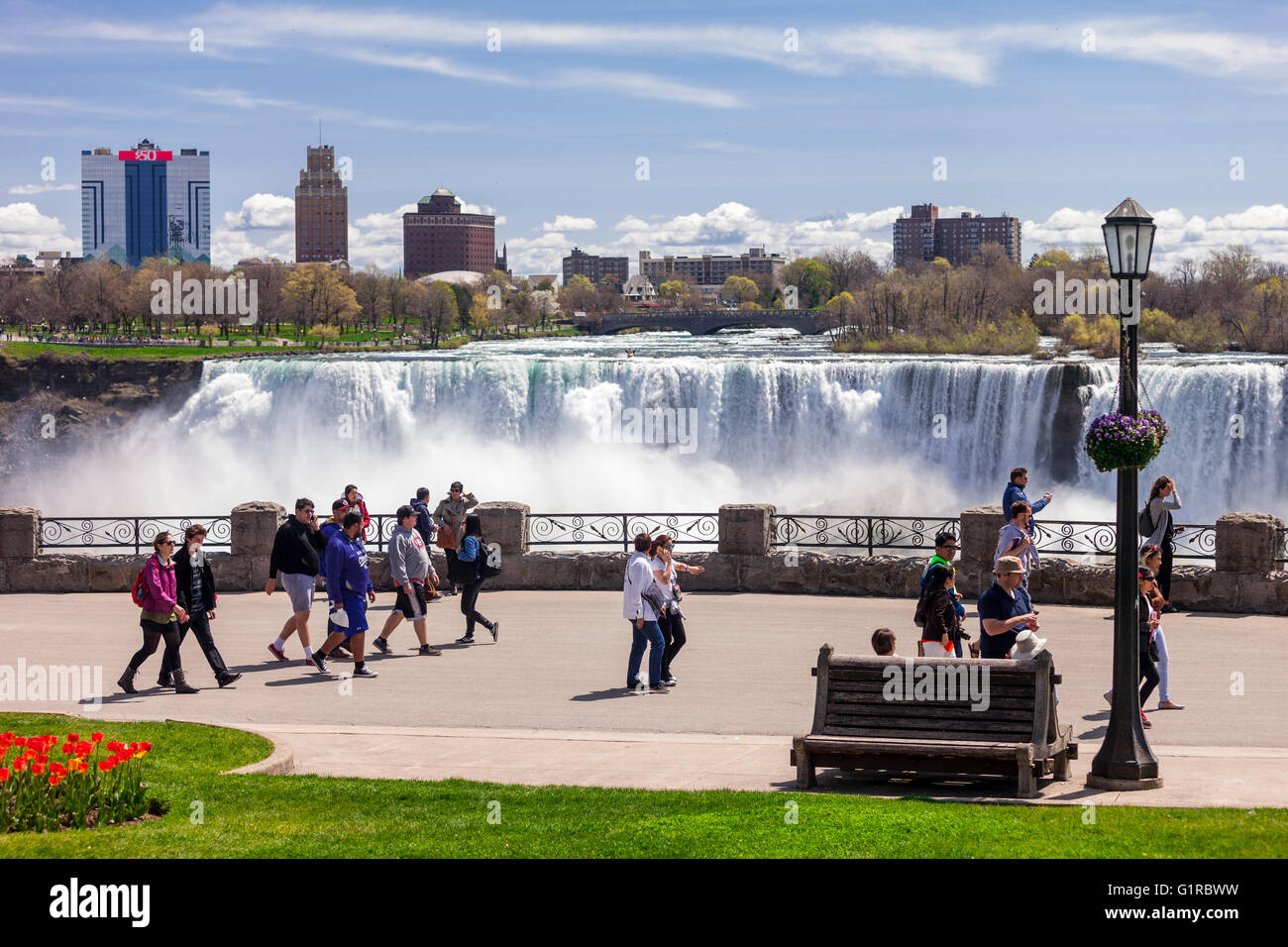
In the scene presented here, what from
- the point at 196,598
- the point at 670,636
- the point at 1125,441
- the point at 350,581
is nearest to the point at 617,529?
the point at 350,581

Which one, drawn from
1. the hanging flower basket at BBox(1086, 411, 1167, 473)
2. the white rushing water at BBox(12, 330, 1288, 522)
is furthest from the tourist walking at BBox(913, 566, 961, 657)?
the white rushing water at BBox(12, 330, 1288, 522)

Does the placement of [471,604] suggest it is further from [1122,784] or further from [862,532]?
[862,532]

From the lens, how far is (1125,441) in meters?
9.42

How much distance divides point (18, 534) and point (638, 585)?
1106 centimetres

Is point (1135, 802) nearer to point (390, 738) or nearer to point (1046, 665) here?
point (1046, 665)

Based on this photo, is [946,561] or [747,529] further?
[747,529]

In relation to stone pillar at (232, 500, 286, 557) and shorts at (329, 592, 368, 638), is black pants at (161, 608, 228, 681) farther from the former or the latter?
stone pillar at (232, 500, 286, 557)

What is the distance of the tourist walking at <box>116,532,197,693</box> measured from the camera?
12711 millimetres

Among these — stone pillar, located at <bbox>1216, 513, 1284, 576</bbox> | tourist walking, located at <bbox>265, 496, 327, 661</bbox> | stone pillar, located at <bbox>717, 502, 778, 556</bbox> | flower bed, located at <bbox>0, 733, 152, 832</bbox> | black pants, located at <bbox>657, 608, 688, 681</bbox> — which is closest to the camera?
flower bed, located at <bbox>0, 733, 152, 832</bbox>

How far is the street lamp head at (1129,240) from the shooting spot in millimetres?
9336

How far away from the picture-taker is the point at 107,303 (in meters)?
102

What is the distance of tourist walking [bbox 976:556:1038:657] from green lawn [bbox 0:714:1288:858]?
1978 millimetres
